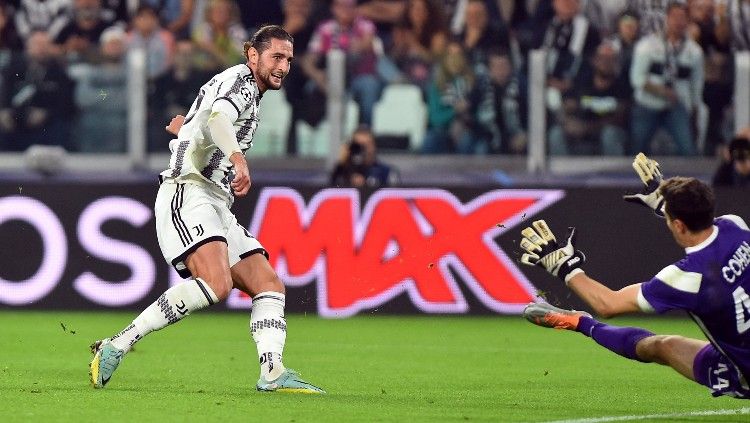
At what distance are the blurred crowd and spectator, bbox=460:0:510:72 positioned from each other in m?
0.01

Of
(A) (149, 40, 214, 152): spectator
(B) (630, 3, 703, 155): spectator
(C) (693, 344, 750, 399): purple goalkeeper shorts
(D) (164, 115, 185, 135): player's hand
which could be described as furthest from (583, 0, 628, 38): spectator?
(C) (693, 344, 750, 399): purple goalkeeper shorts

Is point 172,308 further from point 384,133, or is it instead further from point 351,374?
point 384,133

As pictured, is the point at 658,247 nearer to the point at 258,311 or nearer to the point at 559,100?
the point at 559,100

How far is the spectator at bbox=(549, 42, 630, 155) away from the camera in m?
15.2

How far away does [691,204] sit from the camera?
693cm

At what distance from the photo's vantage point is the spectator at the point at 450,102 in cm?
1509

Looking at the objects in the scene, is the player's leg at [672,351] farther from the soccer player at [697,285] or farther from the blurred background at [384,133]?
the blurred background at [384,133]

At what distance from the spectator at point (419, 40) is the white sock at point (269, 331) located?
6.85m

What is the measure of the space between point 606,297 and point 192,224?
2434 mm

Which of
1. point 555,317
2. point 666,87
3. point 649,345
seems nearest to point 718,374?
point 649,345

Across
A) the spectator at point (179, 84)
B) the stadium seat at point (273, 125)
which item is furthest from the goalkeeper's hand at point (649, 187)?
the spectator at point (179, 84)

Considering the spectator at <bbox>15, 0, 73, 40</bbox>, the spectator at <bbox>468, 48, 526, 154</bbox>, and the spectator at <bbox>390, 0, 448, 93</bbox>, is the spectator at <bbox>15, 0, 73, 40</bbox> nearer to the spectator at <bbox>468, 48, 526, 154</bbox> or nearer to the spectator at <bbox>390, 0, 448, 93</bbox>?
the spectator at <bbox>390, 0, 448, 93</bbox>

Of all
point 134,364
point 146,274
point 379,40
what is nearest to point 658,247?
point 379,40

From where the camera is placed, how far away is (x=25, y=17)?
53.9 feet
